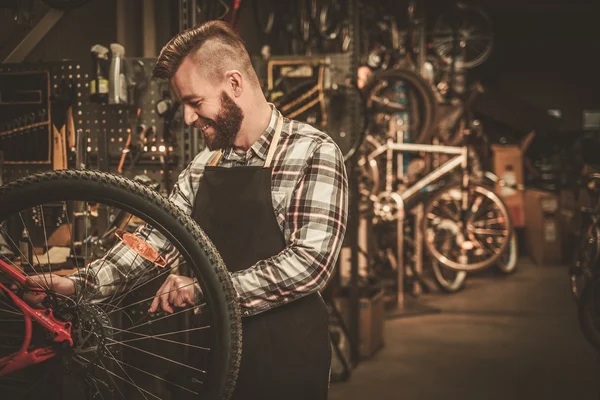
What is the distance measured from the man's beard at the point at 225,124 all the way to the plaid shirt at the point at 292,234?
0.07m

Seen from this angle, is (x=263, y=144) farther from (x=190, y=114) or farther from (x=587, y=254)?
(x=587, y=254)

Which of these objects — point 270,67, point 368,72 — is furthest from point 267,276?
point 368,72

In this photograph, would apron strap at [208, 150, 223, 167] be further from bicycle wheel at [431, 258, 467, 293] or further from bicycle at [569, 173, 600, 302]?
bicycle wheel at [431, 258, 467, 293]

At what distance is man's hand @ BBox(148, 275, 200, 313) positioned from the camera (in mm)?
1421

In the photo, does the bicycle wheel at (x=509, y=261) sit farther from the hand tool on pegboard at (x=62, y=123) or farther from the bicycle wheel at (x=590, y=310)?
the hand tool on pegboard at (x=62, y=123)

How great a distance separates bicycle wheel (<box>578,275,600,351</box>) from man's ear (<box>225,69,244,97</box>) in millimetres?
3093

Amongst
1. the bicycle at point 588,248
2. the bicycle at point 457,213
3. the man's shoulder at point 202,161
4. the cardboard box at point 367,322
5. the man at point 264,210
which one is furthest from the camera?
the bicycle at point 457,213

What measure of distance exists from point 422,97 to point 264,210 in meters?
5.06

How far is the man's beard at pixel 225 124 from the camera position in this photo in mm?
1594

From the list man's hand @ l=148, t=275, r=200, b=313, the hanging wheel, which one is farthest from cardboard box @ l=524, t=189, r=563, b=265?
man's hand @ l=148, t=275, r=200, b=313

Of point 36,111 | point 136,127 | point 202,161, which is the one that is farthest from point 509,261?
point 202,161

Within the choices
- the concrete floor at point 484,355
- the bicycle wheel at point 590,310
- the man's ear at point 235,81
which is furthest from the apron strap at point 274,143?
the bicycle wheel at point 590,310

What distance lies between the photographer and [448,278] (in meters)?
6.80

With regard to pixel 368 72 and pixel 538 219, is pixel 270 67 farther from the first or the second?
pixel 538 219
